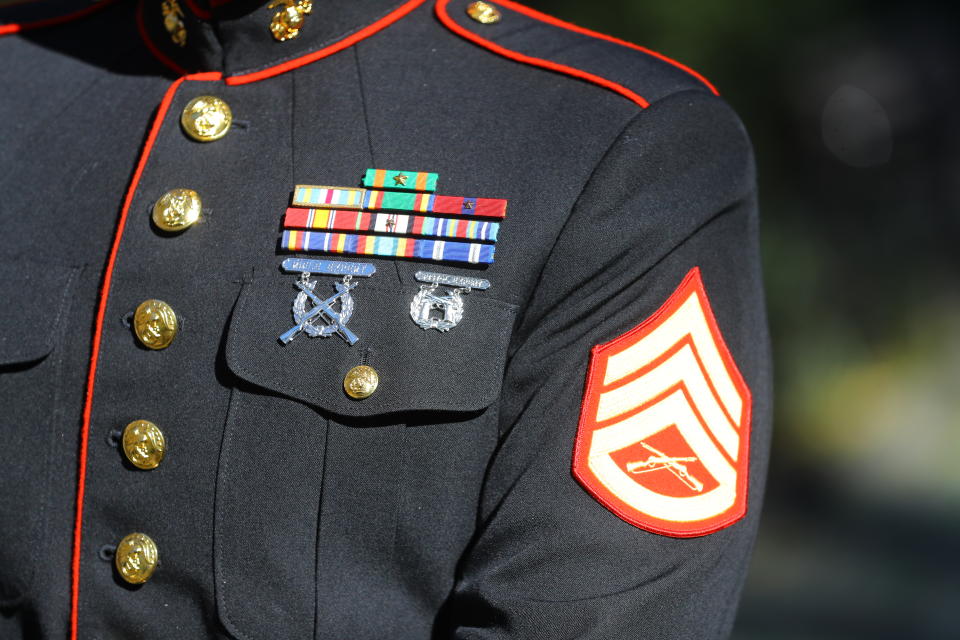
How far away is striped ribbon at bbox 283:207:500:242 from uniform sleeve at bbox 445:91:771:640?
0.12 metres

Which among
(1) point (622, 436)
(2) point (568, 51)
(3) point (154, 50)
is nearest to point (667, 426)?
(1) point (622, 436)

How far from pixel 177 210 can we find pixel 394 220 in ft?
0.85

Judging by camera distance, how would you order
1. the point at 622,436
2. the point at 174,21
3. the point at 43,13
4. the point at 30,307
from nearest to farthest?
1. the point at 622,436
2. the point at 30,307
3. the point at 174,21
4. the point at 43,13

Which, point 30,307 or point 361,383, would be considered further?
point 30,307

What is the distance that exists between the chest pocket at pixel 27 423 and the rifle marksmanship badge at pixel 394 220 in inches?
12.0

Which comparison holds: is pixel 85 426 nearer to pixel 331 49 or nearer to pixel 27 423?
pixel 27 423

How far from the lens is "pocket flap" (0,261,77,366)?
60.2 inches

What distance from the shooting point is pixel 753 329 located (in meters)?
1.60

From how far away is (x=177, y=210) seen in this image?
1.52 m

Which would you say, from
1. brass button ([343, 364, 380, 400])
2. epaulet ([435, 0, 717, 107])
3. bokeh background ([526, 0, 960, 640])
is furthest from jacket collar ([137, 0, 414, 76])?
bokeh background ([526, 0, 960, 640])

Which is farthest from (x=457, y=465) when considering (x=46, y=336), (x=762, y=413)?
(x=46, y=336)

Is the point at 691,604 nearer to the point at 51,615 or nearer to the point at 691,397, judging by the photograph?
the point at 691,397

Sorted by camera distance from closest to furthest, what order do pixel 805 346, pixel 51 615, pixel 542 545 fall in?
pixel 542 545, pixel 51 615, pixel 805 346

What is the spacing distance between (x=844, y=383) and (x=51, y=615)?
5912 mm
